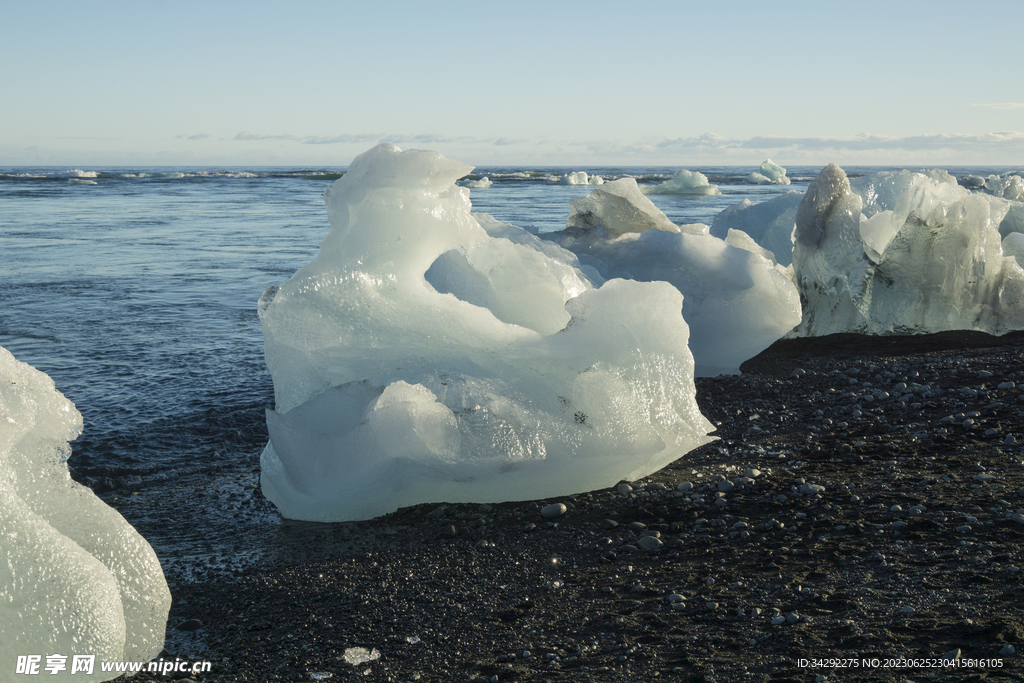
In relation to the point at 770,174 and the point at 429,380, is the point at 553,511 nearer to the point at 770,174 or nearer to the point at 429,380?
the point at 429,380

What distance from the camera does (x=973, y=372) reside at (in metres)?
6.42

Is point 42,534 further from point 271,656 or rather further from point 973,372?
point 973,372

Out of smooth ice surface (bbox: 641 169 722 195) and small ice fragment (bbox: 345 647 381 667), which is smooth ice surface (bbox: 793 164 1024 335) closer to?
small ice fragment (bbox: 345 647 381 667)

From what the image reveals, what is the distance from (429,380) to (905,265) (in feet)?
19.1

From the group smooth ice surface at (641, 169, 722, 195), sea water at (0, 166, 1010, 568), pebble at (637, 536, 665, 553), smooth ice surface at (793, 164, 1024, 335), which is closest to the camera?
pebble at (637, 536, 665, 553)

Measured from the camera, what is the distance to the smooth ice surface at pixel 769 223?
9.73 metres

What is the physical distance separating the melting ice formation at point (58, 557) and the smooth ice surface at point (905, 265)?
691 centimetres

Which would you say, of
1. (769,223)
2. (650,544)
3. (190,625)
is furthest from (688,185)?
(190,625)

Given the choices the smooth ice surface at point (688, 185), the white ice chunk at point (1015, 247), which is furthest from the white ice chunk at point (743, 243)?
the smooth ice surface at point (688, 185)

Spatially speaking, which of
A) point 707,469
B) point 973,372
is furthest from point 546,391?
point 973,372

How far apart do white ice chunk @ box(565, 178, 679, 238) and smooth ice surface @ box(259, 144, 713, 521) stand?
3739 millimetres

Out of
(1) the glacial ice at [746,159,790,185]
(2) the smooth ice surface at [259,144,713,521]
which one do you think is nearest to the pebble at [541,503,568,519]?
(2) the smooth ice surface at [259,144,713,521]

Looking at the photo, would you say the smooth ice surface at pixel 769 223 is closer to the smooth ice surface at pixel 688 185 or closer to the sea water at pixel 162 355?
the sea water at pixel 162 355

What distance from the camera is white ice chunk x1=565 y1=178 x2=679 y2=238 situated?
28.1 feet
